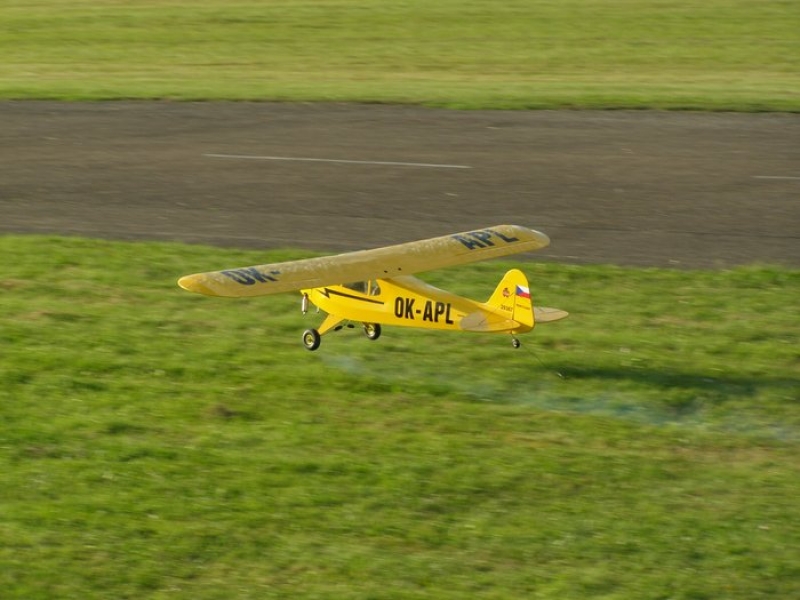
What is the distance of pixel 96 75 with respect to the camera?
41.0 m

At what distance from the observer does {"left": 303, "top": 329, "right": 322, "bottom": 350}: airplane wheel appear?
1445 centimetres

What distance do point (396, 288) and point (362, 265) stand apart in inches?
20.0

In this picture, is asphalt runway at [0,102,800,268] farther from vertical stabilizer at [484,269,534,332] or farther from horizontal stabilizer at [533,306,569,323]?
vertical stabilizer at [484,269,534,332]

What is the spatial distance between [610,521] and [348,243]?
10.3m

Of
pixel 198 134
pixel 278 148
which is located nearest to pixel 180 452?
pixel 278 148

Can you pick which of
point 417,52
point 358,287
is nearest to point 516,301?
point 358,287

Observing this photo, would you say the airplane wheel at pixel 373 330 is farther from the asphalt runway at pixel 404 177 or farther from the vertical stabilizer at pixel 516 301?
the asphalt runway at pixel 404 177

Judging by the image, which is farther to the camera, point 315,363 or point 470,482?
point 315,363

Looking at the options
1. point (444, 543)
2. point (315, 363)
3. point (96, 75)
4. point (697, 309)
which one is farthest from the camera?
point (96, 75)

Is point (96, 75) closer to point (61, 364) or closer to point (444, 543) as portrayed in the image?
point (61, 364)

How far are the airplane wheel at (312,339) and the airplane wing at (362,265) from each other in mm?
1044

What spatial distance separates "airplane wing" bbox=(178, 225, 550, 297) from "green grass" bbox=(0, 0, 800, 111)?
18538 mm

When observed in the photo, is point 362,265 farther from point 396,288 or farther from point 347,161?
point 347,161

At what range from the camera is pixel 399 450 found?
40.9ft
